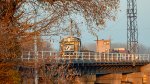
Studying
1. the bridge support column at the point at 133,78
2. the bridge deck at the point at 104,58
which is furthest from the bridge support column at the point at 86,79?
the bridge support column at the point at 133,78

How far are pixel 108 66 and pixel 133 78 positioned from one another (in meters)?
12.4

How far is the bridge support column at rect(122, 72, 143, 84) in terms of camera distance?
72.0m

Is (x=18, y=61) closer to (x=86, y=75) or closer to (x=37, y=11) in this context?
(x=37, y=11)

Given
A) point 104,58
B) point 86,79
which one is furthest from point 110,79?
point 86,79

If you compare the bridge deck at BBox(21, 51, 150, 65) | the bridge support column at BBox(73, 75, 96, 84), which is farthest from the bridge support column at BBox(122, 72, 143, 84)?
the bridge support column at BBox(73, 75, 96, 84)

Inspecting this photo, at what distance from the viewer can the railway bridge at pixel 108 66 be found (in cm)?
5425

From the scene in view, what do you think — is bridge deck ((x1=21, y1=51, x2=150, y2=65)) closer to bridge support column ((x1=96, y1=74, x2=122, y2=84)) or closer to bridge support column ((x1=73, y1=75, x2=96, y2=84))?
bridge support column ((x1=73, y1=75, x2=96, y2=84))

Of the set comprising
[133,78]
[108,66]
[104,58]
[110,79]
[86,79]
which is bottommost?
[133,78]

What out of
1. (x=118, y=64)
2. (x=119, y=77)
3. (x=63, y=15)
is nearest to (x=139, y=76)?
(x=119, y=77)

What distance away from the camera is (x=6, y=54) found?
46.4 ft

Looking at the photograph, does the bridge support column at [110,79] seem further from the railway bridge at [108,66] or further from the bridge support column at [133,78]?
the bridge support column at [133,78]

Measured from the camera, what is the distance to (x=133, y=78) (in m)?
72.9

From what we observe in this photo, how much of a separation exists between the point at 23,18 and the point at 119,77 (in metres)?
54.5

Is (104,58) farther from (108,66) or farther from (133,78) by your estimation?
(133,78)
